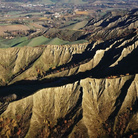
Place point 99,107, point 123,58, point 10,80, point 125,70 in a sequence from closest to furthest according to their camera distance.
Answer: point 99,107
point 125,70
point 123,58
point 10,80

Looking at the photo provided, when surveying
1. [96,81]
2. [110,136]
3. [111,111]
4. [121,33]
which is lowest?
[110,136]

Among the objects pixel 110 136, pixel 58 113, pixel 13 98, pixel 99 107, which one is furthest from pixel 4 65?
pixel 110 136

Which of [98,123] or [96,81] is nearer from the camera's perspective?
[98,123]

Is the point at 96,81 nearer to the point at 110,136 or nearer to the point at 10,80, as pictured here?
the point at 110,136

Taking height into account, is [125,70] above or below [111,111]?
above

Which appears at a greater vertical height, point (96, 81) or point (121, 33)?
point (121, 33)

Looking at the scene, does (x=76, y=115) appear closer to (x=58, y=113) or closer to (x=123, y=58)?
(x=58, y=113)

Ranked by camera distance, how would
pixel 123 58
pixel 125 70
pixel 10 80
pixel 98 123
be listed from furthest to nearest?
1. pixel 10 80
2. pixel 123 58
3. pixel 125 70
4. pixel 98 123

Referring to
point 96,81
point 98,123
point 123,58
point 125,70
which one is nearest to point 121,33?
point 123,58

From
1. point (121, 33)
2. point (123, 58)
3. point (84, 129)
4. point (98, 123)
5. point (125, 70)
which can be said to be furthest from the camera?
point (121, 33)
